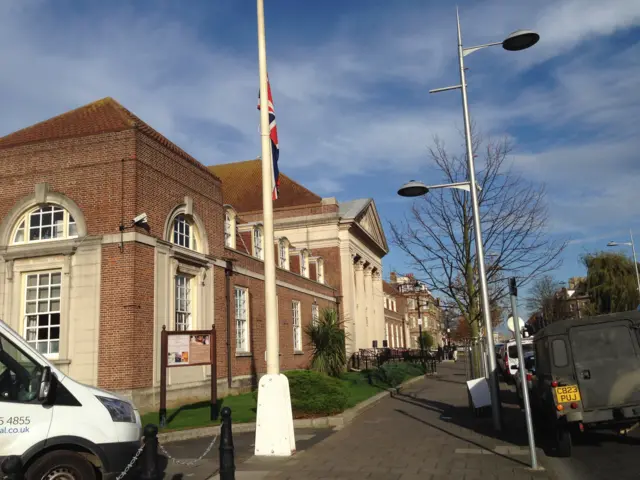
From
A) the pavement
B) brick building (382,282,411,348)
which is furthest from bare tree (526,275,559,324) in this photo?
the pavement

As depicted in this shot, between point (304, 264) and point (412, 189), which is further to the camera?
point (304, 264)

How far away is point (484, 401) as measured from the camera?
12.2 meters

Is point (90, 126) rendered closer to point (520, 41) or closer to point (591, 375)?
point (520, 41)

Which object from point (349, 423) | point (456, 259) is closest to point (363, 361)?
point (456, 259)

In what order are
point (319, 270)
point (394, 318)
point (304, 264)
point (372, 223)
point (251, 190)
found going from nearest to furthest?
point (304, 264) < point (319, 270) < point (251, 190) < point (372, 223) < point (394, 318)

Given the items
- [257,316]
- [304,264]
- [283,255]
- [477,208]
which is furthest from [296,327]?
[477,208]

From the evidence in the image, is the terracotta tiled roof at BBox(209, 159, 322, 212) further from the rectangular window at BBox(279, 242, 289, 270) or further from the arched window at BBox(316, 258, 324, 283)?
the rectangular window at BBox(279, 242, 289, 270)

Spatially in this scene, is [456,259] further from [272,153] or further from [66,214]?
[66,214]

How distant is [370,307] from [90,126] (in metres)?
35.1

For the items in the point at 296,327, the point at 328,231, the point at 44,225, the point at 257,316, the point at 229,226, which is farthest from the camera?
the point at 328,231

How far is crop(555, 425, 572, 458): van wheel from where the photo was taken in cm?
856

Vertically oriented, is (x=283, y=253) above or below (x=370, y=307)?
above

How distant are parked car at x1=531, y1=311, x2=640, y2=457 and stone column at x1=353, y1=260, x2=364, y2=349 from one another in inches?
1309

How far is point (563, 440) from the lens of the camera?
8578 millimetres
